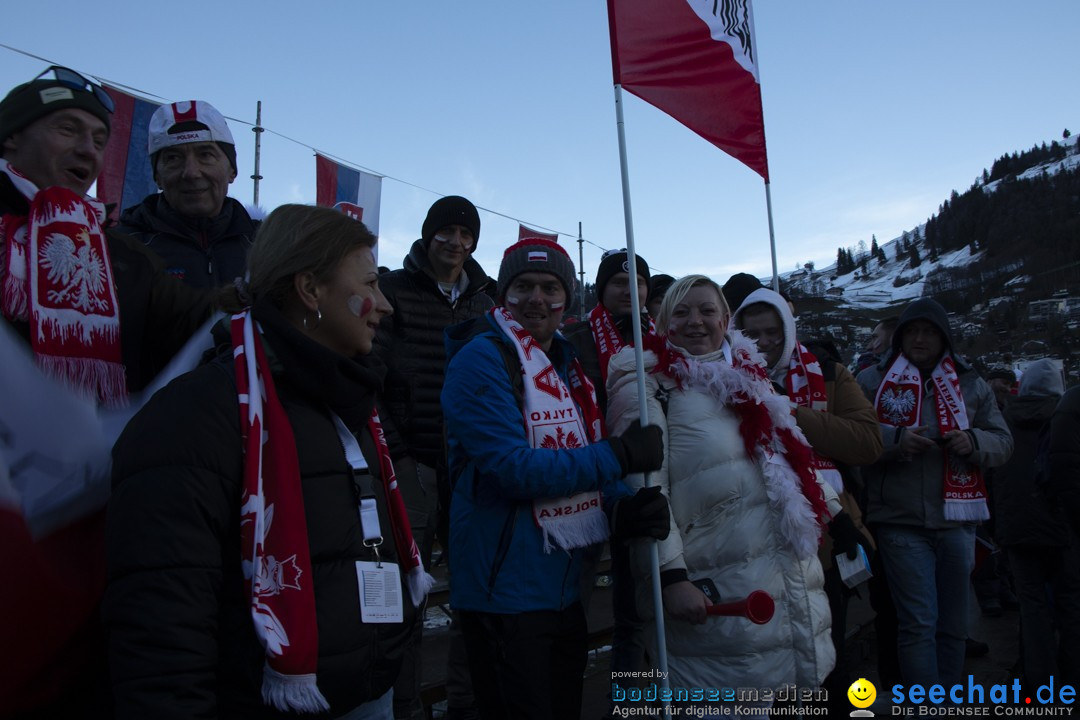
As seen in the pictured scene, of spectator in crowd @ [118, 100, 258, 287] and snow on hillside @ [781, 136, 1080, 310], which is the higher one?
snow on hillside @ [781, 136, 1080, 310]

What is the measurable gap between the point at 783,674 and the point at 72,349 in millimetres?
2317

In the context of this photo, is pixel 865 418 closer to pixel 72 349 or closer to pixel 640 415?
pixel 640 415

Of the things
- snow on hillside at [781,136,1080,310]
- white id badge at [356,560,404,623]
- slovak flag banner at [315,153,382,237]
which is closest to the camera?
white id badge at [356,560,404,623]

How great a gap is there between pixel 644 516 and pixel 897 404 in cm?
248

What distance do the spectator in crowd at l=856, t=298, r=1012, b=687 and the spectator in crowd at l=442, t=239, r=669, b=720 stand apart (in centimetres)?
214

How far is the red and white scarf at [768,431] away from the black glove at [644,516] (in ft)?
1.47

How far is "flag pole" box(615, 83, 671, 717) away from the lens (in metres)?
2.44

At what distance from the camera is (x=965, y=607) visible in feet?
12.6

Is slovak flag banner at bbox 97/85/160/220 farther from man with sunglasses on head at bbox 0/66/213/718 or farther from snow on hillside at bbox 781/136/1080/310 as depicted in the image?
snow on hillside at bbox 781/136/1080/310

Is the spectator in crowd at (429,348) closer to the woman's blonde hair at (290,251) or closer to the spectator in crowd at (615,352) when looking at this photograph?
the spectator in crowd at (615,352)

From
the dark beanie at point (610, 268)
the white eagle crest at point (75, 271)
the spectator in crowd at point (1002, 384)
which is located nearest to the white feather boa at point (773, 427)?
the dark beanie at point (610, 268)

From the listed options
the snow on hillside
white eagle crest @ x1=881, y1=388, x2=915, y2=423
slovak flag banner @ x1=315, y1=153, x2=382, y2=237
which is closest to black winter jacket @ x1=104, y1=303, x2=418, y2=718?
white eagle crest @ x1=881, y1=388, x2=915, y2=423

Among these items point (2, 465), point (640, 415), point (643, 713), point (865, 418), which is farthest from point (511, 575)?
point (865, 418)

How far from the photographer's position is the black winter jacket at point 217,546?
1241 mm
